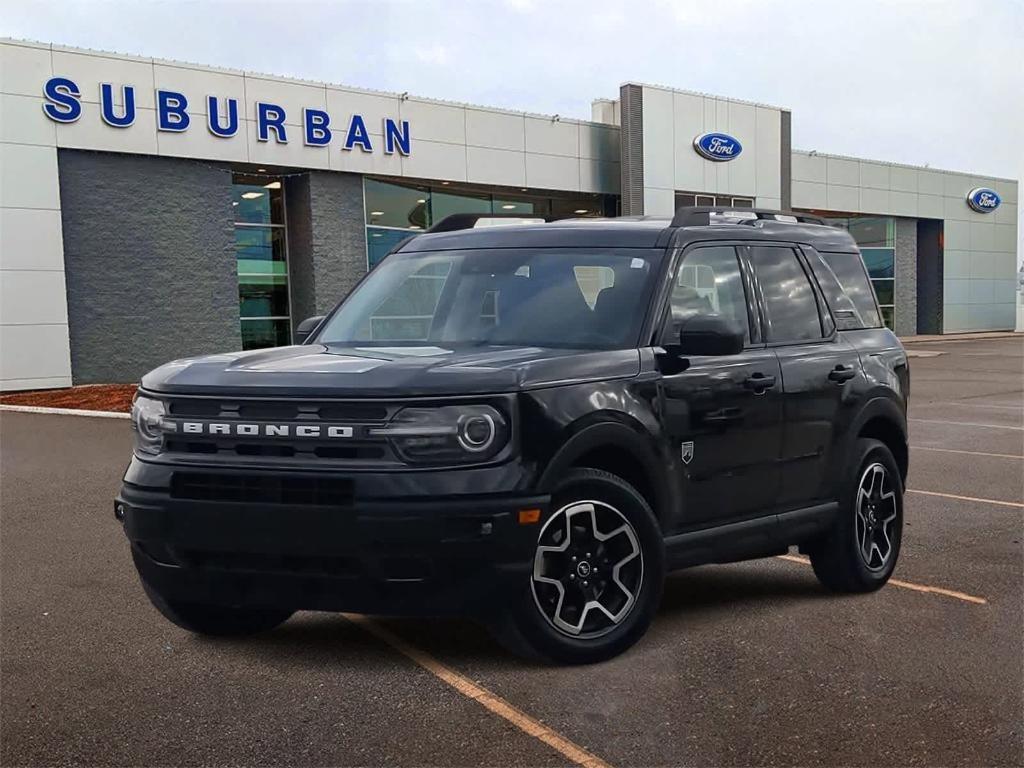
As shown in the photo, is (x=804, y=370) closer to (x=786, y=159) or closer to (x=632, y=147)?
(x=632, y=147)

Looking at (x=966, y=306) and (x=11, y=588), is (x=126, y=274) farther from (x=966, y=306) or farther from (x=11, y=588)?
(x=966, y=306)

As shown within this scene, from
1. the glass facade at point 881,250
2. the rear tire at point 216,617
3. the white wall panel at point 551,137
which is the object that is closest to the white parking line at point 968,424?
the rear tire at point 216,617

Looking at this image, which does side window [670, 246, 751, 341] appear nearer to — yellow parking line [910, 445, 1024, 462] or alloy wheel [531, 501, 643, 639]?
alloy wheel [531, 501, 643, 639]

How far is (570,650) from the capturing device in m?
4.98

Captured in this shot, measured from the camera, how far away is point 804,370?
20.7 ft

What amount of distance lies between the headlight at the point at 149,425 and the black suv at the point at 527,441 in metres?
0.02

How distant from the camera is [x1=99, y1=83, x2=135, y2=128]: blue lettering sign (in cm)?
2422

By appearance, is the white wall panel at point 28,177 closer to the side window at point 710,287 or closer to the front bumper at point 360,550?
the side window at point 710,287

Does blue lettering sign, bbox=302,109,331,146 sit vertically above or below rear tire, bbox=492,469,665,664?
above

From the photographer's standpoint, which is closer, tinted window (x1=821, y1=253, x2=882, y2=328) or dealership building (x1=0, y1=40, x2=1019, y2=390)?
tinted window (x1=821, y1=253, x2=882, y2=328)

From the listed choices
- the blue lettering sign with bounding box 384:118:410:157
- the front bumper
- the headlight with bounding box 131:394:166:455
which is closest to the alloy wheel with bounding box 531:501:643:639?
the front bumper

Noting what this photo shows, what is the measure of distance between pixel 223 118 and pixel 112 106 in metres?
2.48

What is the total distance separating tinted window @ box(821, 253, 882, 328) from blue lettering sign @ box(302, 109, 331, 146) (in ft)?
71.1

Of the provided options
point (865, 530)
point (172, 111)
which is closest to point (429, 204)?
point (172, 111)
